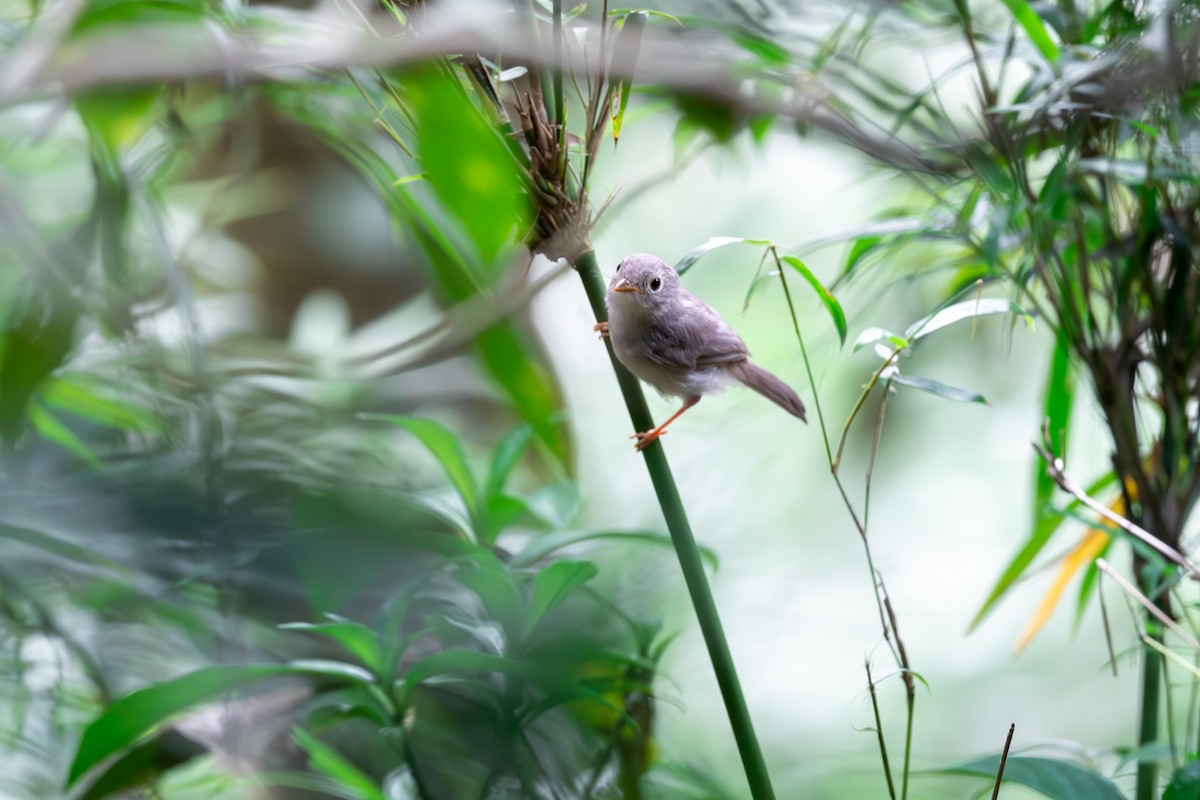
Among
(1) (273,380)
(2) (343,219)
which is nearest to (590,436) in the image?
(2) (343,219)

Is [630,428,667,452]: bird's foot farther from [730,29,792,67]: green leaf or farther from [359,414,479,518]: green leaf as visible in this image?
[730,29,792,67]: green leaf

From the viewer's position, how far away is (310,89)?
1141mm

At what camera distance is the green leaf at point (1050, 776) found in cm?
65

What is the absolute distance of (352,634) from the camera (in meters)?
0.62

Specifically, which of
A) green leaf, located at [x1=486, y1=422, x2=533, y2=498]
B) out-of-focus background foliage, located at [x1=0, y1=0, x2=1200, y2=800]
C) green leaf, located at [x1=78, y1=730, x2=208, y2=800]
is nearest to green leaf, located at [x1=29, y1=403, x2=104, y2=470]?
out-of-focus background foliage, located at [x1=0, y1=0, x2=1200, y2=800]

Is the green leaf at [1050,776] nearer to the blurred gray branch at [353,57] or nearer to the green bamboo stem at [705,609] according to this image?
the green bamboo stem at [705,609]

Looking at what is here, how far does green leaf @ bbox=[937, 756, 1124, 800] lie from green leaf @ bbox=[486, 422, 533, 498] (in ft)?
1.37

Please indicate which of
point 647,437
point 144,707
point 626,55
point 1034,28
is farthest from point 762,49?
point 144,707

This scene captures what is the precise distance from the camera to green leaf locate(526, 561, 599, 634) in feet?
2.13

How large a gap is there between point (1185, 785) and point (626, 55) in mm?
631

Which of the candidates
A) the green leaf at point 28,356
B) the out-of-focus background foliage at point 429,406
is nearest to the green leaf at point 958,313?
the out-of-focus background foliage at point 429,406

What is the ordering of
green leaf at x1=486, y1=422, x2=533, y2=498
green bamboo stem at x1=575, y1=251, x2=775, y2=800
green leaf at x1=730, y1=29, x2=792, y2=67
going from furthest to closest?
1. green leaf at x1=730, y1=29, x2=792, y2=67
2. green leaf at x1=486, y1=422, x2=533, y2=498
3. green bamboo stem at x1=575, y1=251, x2=775, y2=800

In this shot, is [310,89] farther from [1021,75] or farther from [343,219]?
[1021,75]

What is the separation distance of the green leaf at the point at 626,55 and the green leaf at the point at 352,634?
0.37 meters
